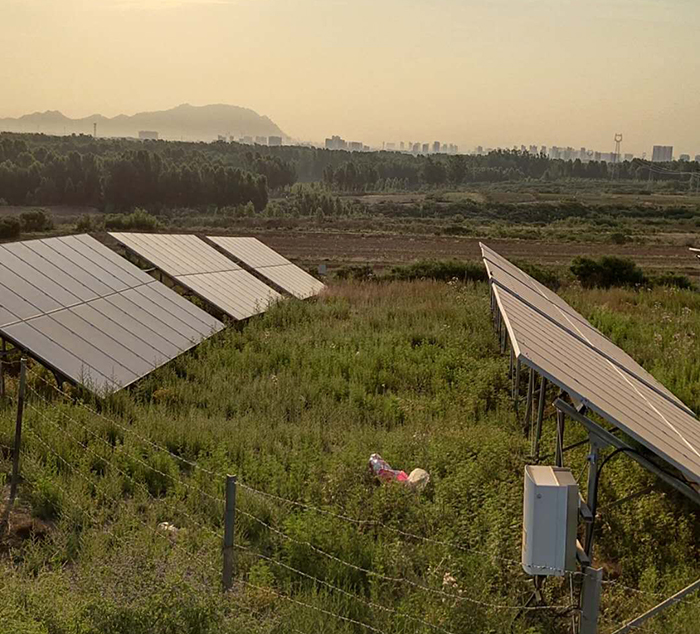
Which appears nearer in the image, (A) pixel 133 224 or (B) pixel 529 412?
(B) pixel 529 412

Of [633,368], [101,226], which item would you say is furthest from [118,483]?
[101,226]

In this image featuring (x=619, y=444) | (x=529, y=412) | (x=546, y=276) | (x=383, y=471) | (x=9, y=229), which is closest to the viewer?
(x=619, y=444)

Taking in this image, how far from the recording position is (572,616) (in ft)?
22.0

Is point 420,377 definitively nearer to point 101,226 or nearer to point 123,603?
point 123,603

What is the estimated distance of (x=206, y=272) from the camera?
21.7 metres

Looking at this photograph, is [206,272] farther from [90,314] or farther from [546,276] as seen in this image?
[546,276]

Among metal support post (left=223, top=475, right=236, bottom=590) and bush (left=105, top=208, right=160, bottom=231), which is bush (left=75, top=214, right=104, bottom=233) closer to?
bush (left=105, top=208, right=160, bottom=231)

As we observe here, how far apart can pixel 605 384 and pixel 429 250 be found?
40.0 m

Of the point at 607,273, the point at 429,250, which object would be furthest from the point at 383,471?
the point at 429,250

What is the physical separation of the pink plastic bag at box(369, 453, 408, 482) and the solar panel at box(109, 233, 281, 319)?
33.1ft

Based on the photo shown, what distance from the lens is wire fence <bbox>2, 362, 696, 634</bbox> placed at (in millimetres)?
6383

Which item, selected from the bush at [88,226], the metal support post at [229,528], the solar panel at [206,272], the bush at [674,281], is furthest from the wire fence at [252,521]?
the bush at [88,226]

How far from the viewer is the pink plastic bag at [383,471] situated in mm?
9258

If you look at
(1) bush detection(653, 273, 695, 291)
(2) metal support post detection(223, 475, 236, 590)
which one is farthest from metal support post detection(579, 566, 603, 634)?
(1) bush detection(653, 273, 695, 291)
